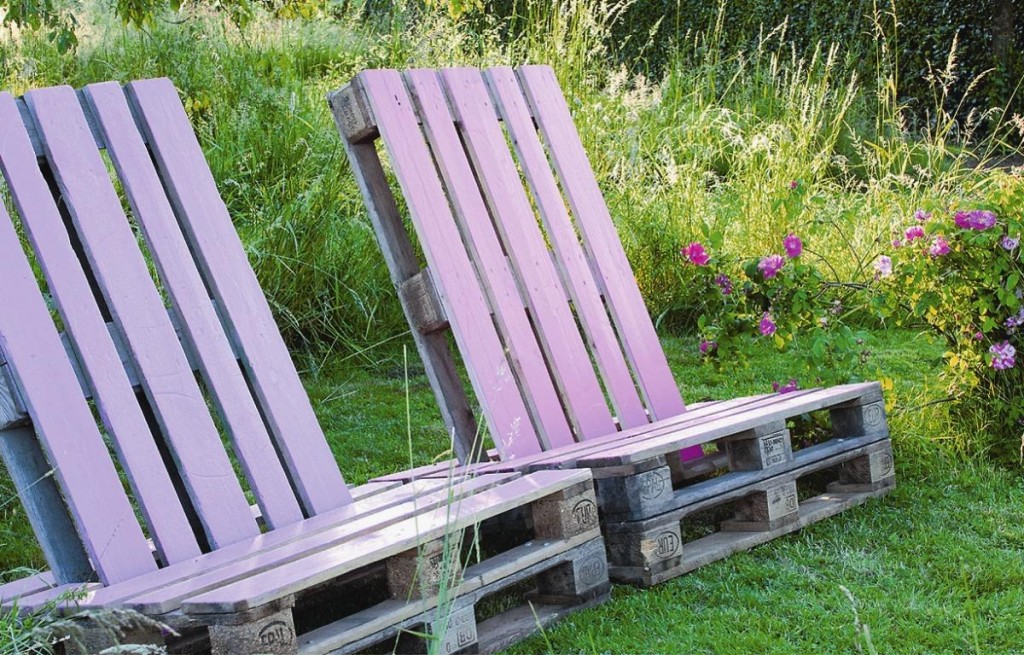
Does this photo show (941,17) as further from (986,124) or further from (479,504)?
(479,504)

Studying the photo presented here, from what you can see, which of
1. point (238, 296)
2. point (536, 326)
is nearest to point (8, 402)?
point (238, 296)

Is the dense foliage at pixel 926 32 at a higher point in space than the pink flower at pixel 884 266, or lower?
higher

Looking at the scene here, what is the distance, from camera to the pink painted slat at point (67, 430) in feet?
7.91

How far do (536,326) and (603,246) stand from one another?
0.48 metres

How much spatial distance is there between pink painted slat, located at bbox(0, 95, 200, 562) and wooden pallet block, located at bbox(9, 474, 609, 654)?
0.16 m

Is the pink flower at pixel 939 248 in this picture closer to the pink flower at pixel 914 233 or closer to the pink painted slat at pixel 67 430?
the pink flower at pixel 914 233

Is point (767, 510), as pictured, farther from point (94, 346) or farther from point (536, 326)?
point (94, 346)

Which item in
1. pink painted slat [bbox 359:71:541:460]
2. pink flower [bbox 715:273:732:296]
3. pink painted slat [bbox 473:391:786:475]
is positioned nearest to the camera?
pink painted slat [bbox 473:391:786:475]

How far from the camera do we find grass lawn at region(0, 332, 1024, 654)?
2.39m

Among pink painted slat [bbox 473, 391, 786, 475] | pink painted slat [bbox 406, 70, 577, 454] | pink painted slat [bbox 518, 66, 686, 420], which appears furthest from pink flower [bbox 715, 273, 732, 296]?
pink painted slat [bbox 406, 70, 577, 454]

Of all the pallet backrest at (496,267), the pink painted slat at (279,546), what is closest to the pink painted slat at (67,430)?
the pink painted slat at (279,546)

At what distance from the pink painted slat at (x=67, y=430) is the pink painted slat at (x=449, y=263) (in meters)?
1.02

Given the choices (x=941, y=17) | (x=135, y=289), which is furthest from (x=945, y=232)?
(x=941, y=17)

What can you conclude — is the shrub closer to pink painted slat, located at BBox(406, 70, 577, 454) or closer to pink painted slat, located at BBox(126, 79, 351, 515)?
pink painted slat, located at BBox(406, 70, 577, 454)
